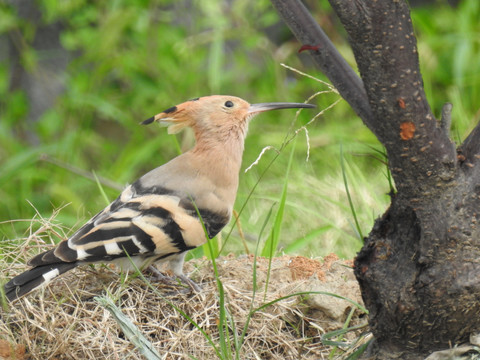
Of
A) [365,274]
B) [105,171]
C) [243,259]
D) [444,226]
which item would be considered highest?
[444,226]

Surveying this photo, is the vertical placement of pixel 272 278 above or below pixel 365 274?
below

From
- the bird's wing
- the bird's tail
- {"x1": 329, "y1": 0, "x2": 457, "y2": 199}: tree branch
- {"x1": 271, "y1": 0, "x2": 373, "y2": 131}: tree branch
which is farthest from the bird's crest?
{"x1": 329, "y1": 0, "x2": 457, "y2": 199}: tree branch

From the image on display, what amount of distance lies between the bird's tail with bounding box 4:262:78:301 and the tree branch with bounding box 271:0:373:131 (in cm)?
100

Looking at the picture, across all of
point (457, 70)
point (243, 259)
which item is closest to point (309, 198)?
point (243, 259)

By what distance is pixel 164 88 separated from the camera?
4941 mm

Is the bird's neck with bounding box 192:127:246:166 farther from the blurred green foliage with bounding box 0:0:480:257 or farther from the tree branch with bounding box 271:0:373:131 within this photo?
the blurred green foliage with bounding box 0:0:480:257

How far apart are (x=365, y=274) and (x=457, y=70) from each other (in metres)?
3.30

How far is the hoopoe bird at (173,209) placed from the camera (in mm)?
2322

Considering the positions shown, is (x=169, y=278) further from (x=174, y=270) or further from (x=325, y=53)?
(x=325, y=53)

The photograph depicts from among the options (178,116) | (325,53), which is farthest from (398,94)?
(178,116)

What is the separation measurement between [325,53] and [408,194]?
418 millimetres

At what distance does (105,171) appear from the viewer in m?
5.21

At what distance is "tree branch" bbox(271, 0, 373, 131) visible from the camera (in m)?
1.90

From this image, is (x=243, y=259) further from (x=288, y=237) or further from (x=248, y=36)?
(x=248, y=36)
